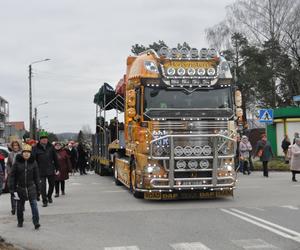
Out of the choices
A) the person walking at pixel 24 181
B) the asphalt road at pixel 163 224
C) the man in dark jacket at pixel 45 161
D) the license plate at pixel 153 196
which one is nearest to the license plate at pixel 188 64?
the license plate at pixel 153 196

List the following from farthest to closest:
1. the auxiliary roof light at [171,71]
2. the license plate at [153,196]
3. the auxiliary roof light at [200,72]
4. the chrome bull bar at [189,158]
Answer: the auxiliary roof light at [200,72] → the auxiliary roof light at [171,71] → the license plate at [153,196] → the chrome bull bar at [189,158]

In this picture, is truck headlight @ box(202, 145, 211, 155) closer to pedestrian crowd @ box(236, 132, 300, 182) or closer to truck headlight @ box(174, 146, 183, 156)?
truck headlight @ box(174, 146, 183, 156)

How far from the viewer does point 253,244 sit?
845 cm

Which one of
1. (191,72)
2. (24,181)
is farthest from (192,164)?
(24,181)

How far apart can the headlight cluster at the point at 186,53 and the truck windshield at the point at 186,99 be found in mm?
947

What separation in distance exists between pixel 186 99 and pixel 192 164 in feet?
5.45

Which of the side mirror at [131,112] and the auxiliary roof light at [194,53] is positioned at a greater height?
the auxiliary roof light at [194,53]

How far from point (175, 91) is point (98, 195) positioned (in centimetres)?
423

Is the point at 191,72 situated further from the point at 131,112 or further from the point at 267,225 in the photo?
the point at 267,225

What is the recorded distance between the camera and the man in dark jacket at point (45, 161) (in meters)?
13.9

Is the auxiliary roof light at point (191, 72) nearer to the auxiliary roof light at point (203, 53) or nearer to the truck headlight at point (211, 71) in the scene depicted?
the truck headlight at point (211, 71)

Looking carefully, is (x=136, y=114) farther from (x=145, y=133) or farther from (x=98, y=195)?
(x=98, y=195)

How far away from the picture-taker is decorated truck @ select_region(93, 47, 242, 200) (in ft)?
43.5

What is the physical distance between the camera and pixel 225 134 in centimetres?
1370
